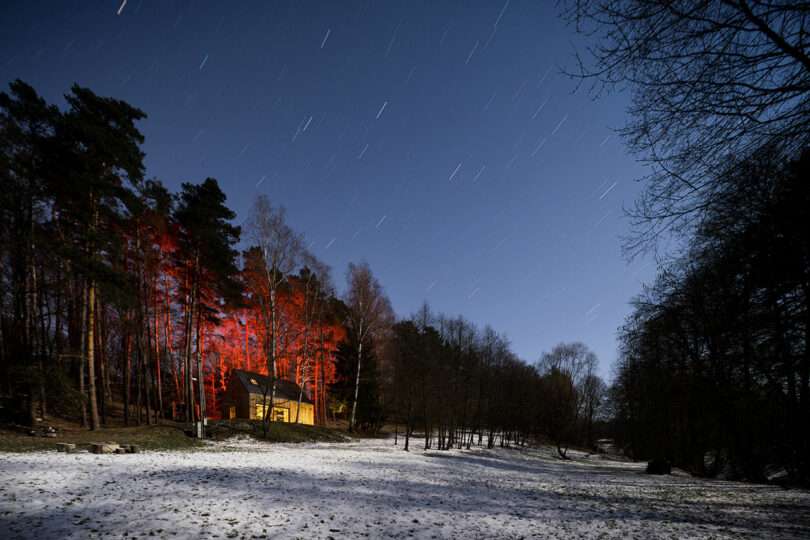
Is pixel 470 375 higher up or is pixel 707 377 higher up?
pixel 707 377

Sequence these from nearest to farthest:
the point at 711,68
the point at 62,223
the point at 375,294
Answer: the point at 711,68
the point at 62,223
the point at 375,294

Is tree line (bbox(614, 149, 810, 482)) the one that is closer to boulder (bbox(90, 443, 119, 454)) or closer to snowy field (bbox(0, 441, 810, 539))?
snowy field (bbox(0, 441, 810, 539))

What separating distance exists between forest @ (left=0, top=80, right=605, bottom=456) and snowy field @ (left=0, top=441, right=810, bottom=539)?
27.8ft

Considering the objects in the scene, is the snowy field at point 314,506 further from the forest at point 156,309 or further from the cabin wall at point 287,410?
the cabin wall at point 287,410

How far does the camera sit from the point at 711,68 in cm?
362

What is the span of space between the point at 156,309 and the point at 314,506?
80.0 feet

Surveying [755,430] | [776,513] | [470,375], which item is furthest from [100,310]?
[755,430]

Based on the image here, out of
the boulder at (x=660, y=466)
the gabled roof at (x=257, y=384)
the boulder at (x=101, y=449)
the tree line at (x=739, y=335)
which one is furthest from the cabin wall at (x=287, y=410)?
the tree line at (x=739, y=335)

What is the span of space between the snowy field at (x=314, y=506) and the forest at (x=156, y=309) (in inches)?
334

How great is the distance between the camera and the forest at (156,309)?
603 inches

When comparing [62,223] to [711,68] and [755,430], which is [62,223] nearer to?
[711,68]

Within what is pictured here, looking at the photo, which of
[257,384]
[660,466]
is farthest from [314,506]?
[257,384]

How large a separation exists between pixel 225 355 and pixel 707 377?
39.1m

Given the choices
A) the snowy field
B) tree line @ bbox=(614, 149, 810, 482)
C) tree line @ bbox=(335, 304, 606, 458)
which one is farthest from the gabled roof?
tree line @ bbox=(614, 149, 810, 482)
